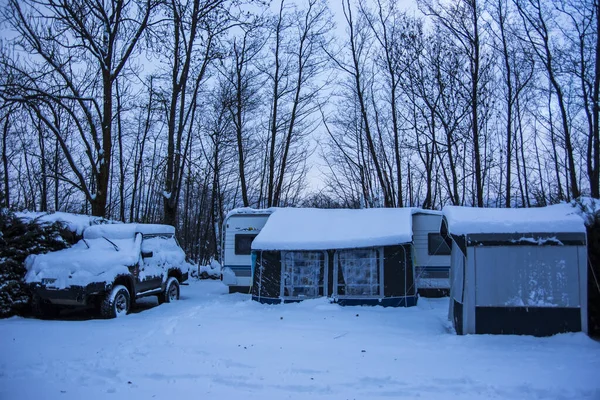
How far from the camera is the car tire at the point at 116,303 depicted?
9867 mm

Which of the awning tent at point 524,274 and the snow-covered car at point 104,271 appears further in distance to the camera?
the snow-covered car at point 104,271

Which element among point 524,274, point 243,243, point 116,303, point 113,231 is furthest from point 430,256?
point 113,231

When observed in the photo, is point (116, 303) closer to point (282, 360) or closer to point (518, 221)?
point (282, 360)

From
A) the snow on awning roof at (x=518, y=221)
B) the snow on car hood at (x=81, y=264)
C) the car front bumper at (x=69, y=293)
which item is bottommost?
the car front bumper at (x=69, y=293)

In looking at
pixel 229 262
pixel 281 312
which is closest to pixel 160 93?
pixel 229 262

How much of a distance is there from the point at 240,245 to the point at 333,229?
352 centimetres

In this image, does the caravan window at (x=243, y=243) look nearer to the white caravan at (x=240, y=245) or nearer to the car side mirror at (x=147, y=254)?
the white caravan at (x=240, y=245)

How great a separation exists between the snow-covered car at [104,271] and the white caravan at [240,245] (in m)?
2.37

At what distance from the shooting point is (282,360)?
21.4 feet

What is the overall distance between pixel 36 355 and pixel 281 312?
5.48 meters

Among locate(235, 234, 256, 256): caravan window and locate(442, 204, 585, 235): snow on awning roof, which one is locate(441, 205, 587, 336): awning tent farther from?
locate(235, 234, 256, 256): caravan window

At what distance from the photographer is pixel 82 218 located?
12.0m

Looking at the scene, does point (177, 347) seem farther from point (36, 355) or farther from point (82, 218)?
point (82, 218)

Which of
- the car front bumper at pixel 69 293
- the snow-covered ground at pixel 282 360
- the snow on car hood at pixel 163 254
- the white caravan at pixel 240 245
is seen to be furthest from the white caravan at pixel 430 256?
the car front bumper at pixel 69 293
